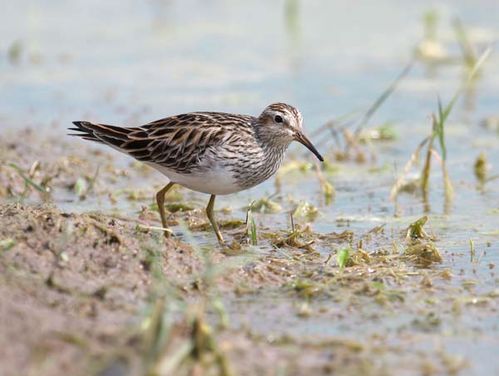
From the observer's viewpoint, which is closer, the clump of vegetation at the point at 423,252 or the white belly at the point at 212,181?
the clump of vegetation at the point at 423,252

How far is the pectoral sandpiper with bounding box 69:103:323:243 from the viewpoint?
9.29 meters

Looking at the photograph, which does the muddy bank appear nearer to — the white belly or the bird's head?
the white belly

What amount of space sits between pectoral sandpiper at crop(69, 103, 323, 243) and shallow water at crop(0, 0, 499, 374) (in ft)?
3.45

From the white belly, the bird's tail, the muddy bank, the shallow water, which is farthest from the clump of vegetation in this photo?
the bird's tail

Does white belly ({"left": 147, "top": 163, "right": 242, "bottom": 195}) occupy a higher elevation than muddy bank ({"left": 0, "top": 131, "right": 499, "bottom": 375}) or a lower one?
higher

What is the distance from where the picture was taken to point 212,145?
9.32 meters

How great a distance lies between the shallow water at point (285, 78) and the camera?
11031mm

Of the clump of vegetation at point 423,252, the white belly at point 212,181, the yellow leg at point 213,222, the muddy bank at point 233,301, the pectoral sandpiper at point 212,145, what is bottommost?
the muddy bank at point 233,301

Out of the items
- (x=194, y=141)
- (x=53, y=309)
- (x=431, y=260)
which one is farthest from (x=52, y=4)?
(x=53, y=309)

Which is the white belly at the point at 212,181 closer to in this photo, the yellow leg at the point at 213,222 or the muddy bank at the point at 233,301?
the yellow leg at the point at 213,222

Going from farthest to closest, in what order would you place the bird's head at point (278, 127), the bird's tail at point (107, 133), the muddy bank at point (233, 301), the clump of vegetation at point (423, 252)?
1. the bird's tail at point (107, 133)
2. the bird's head at point (278, 127)
3. the clump of vegetation at point (423, 252)
4. the muddy bank at point (233, 301)

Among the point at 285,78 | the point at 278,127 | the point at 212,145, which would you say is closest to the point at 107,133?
the point at 212,145

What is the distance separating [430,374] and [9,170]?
20.2 ft

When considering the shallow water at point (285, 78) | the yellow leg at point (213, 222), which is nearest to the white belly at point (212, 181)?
the yellow leg at point (213, 222)
